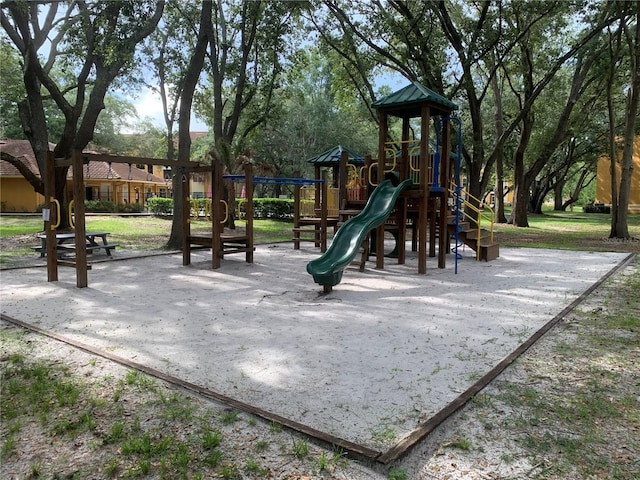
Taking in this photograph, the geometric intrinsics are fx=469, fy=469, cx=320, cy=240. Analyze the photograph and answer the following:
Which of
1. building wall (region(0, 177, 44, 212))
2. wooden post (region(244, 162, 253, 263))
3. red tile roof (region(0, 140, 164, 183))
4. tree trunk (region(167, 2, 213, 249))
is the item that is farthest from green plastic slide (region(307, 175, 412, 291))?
building wall (region(0, 177, 44, 212))

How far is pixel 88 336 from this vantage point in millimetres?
4672

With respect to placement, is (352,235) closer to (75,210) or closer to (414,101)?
(414,101)

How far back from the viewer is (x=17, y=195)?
28031 mm

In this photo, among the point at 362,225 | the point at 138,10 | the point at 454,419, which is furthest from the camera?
the point at 138,10

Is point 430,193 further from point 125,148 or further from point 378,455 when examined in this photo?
point 125,148

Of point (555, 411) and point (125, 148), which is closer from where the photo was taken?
point (555, 411)

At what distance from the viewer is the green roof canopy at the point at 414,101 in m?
8.69

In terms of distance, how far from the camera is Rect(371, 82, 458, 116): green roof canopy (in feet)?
28.5

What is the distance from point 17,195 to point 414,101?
27683 mm

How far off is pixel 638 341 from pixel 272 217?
72.4 feet

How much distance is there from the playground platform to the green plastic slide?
1.10 feet

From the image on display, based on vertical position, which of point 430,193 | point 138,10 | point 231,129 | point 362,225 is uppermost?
point 138,10

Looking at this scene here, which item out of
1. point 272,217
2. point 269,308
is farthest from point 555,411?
point 272,217

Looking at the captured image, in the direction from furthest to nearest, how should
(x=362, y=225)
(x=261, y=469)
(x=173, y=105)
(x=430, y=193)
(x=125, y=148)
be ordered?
(x=125, y=148), (x=173, y=105), (x=430, y=193), (x=362, y=225), (x=261, y=469)
